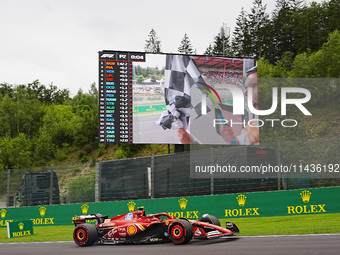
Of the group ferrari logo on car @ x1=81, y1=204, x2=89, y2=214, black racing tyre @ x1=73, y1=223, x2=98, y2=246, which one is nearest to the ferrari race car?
black racing tyre @ x1=73, y1=223, x2=98, y2=246

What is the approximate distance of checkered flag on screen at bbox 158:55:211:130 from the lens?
2528 cm

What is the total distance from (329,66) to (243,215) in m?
38.4

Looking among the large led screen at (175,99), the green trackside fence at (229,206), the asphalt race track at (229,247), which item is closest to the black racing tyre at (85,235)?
the asphalt race track at (229,247)

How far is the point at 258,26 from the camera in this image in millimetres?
84562

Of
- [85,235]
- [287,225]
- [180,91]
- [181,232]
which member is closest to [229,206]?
[287,225]

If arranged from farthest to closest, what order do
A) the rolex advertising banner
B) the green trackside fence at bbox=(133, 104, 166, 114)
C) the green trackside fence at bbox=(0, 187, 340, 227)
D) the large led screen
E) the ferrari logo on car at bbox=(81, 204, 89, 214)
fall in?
the green trackside fence at bbox=(133, 104, 166, 114) → the large led screen → the ferrari logo on car at bbox=(81, 204, 89, 214) → the green trackside fence at bbox=(0, 187, 340, 227) → the rolex advertising banner

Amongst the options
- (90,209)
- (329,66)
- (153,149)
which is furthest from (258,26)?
(90,209)

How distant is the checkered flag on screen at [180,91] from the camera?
995 inches

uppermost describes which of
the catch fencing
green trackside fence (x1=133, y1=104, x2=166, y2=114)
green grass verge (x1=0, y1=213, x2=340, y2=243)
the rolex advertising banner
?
green trackside fence (x1=133, y1=104, x2=166, y2=114)

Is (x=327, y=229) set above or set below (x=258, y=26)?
below

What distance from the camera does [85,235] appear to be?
502 inches

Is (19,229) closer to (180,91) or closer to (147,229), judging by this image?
(147,229)

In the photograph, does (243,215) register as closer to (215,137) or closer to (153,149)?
(215,137)

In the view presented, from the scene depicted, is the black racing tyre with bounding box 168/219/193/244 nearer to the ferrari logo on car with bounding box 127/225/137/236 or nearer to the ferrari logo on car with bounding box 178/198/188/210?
the ferrari logo on car with bounding box 127/225/137/236
